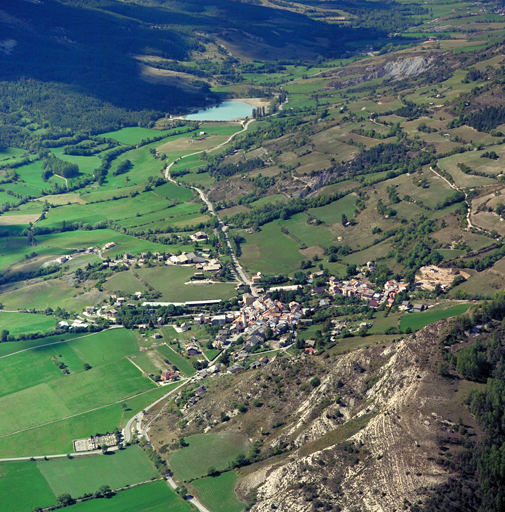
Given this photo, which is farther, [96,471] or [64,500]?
[96,471]

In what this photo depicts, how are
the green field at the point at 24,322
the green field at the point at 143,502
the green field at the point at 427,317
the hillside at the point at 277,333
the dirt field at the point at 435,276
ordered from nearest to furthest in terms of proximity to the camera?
the hillside at the point at 277,333, the green field at the point at 143,502, the green field at the point at 427,317, the dirt field at the point at 435,276, the green field at the point at 24,322

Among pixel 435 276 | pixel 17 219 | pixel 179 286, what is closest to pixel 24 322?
pixel 179 286

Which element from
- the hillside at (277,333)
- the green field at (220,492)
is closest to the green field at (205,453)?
→ the hillside at (277,333)

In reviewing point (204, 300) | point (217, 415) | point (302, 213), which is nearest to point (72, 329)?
point (204, 300)

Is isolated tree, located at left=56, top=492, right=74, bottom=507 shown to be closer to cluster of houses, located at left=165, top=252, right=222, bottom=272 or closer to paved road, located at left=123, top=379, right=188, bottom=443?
paved road, located at left=123, top=379, right=188, bottom=443

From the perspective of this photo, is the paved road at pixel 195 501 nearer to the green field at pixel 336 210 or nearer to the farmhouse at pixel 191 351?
the farmhouse at pixel 191 351

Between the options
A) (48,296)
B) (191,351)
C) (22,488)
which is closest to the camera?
(22,488)

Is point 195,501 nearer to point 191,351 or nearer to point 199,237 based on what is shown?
point 191,351
